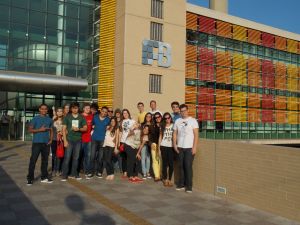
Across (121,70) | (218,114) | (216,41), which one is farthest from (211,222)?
(216,41)

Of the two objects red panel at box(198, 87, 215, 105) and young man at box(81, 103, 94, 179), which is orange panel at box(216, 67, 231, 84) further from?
young man at box(81, 103, 94, 179)

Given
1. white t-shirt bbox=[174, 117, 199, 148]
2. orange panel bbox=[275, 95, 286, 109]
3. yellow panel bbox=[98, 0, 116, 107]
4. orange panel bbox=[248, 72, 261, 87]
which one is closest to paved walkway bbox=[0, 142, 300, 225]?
white t-shirt bbox=[174, 117, 199, 148]

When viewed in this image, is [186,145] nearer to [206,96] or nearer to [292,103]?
[206,96]

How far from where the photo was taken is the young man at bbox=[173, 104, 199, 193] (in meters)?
7.35

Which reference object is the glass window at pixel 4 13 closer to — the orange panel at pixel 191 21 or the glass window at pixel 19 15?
the glass window at pixel 19 15

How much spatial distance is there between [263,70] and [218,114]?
7474 mm

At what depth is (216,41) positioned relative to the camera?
2795 cm

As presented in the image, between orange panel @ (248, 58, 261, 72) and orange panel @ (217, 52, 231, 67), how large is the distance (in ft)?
8.89

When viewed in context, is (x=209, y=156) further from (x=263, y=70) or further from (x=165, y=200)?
(x=263, y=70)

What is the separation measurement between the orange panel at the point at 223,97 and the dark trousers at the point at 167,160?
20219 millimetres

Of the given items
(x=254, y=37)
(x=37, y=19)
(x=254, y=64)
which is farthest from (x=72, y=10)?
(x=254, y=64)

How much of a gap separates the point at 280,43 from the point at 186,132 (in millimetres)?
28914

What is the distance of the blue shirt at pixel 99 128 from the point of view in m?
8.84

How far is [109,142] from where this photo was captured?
29.1 ft
